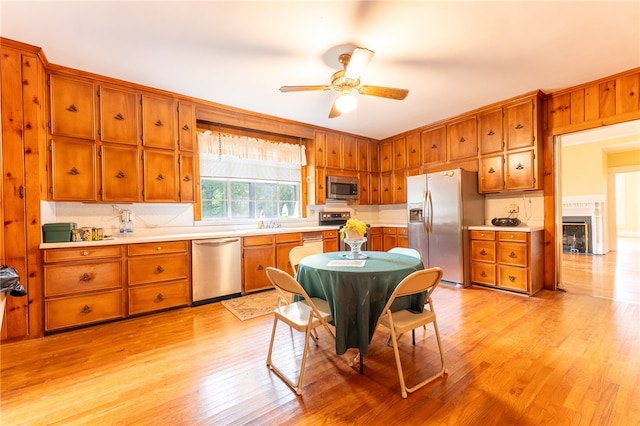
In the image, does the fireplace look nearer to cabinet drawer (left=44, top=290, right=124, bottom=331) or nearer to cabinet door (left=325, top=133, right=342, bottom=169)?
cabinet door (left=325, top=133, right=342, bottom=169)

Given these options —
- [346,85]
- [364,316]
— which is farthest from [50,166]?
[364,316]

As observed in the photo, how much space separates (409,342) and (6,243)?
3.63 metres

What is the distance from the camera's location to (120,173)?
3.19 m

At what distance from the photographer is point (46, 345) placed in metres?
2.45

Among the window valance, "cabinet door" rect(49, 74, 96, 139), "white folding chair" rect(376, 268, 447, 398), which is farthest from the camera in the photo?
the window valance

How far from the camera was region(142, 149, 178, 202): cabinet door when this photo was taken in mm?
3361

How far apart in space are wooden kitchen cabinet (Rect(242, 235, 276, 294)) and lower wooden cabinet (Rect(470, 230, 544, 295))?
302cm

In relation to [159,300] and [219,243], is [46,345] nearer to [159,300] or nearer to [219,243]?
[159,300]

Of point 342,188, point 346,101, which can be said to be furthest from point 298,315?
point 342,188

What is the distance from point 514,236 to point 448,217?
33.5 inches

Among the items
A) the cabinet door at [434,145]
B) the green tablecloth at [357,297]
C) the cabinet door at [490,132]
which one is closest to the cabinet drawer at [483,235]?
the cabinet door at [490,132]

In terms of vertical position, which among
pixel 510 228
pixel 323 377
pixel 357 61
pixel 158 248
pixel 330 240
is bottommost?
pixel 323 377

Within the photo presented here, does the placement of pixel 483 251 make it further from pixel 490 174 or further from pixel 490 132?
pixel 490 132

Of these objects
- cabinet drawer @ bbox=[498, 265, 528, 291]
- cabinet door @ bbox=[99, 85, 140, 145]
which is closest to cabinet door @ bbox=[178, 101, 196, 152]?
cabinet door @ bbox=[99, 85, 140, 145]
